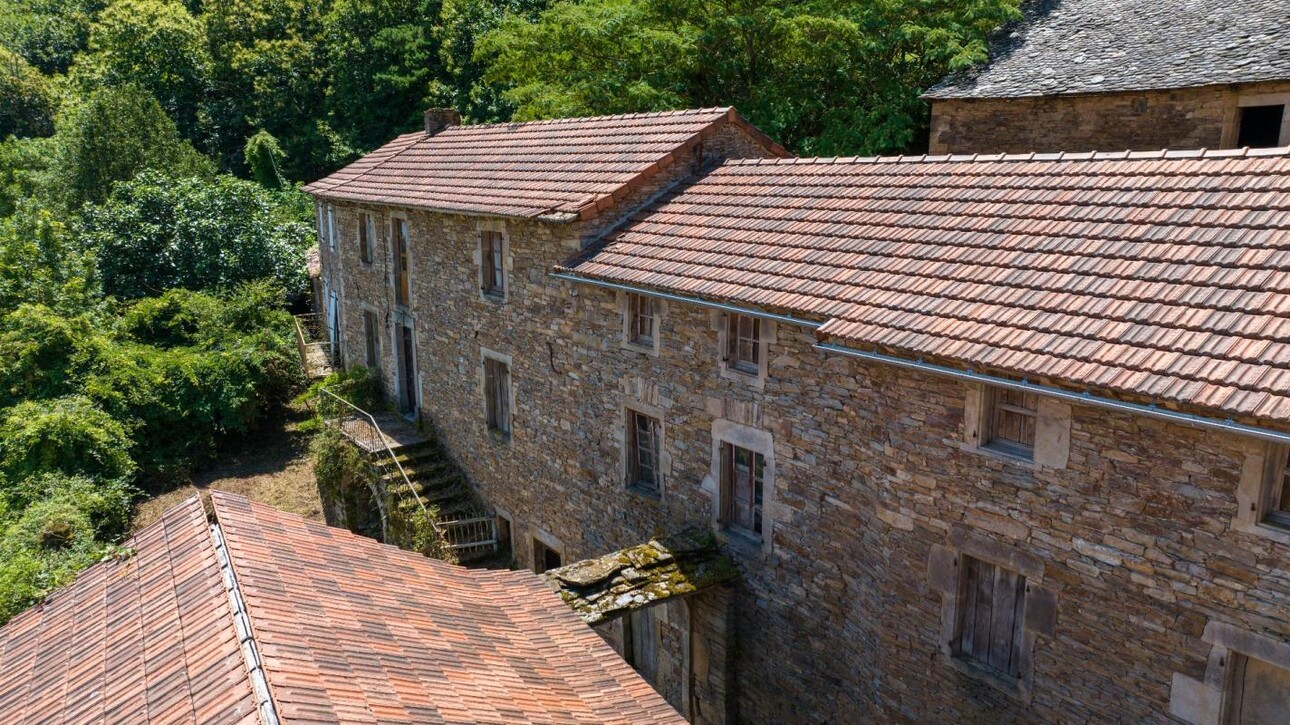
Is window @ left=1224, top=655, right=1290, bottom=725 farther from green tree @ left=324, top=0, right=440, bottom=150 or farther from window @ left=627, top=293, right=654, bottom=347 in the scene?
green tree @ left=324, top=0, right=440, bottom=150

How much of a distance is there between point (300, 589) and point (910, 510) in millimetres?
5312

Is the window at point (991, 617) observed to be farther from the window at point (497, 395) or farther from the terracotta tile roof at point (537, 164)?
the window at point (497, 395)

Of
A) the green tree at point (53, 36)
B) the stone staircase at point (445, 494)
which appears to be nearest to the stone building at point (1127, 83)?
the stone staircase at point (445, 494)

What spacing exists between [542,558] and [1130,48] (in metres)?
13.4

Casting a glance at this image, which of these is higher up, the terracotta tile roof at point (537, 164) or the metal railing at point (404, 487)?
the terracotta tile roof at point (537, 164)

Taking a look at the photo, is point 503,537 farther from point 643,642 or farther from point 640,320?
point 640,320

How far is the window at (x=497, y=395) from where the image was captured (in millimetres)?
15625

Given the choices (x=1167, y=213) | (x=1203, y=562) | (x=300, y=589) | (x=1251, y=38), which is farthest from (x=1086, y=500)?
(x=1251, y=38)

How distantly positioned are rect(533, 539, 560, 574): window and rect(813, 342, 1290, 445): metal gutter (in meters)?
7.90

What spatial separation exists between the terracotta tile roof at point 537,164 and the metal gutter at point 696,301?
980 mm

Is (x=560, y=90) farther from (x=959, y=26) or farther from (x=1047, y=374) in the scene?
(x=1047, y=374)

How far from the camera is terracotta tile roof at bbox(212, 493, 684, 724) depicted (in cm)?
588

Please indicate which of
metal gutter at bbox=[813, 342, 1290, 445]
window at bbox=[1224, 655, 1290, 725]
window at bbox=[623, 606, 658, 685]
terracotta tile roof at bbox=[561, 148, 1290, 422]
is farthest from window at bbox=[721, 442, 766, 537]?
window at bbox=[1224, 655, 1290, 725]

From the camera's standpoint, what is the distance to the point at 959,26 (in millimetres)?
18125
